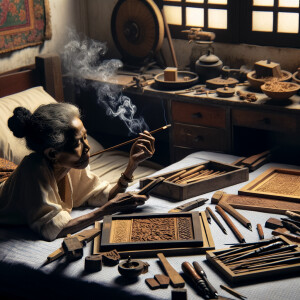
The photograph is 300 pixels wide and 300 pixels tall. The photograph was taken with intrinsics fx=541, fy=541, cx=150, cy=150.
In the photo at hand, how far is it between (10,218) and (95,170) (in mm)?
1482

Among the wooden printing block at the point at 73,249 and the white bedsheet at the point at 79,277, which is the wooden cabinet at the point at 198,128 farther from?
the wooden printing block at the point at 73,249

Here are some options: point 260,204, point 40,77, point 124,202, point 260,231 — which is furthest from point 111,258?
point 40,77

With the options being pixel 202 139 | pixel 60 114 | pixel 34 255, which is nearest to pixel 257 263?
pixel 34 255

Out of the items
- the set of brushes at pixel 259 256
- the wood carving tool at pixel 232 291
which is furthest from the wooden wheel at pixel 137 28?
the wood carving tool at pixel 232 291

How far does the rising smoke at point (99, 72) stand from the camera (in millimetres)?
4703

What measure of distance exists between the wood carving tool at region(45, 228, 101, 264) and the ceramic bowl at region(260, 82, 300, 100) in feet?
5.68

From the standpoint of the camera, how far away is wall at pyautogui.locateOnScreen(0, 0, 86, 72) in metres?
4.45

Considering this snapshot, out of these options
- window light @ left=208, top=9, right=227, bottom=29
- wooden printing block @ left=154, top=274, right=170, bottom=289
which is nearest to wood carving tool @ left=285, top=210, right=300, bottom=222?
wooden printing block @ left=154, top=274, right=170, bottom=289

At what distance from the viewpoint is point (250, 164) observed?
3383mm

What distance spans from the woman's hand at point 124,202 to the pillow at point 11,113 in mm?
925

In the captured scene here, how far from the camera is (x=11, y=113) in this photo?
3.93m

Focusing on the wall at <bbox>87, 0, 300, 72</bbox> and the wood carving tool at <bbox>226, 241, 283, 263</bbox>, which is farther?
the wall at <bbox>87, 0, 300, 72</bbox>

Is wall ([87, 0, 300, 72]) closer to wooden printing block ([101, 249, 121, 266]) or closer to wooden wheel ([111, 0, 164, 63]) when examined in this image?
wooden wheel ([111, 0, 164, 63])

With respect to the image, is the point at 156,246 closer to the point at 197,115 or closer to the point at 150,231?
the point at 150,231
